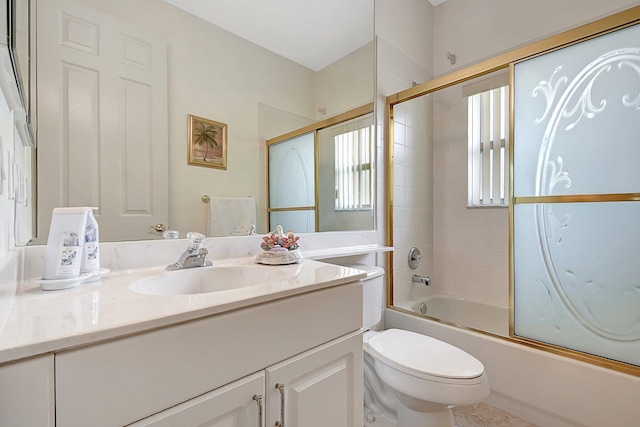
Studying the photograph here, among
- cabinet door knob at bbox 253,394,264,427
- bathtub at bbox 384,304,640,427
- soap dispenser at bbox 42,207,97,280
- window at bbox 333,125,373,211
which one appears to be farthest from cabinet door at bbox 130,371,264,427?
bathtub at bbox 384,304,640,427

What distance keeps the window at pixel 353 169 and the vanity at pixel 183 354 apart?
0.96 metres

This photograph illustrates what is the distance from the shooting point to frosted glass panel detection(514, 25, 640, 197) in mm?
1177

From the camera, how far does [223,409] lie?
57 centimetres

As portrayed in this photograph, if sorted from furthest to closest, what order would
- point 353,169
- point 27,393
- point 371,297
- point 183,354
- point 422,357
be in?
point 353,169, point 371,297, point 422,357, point 183,354, point 27,393

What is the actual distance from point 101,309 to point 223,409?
30 cm

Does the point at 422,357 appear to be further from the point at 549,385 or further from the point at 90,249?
the point at 90,249

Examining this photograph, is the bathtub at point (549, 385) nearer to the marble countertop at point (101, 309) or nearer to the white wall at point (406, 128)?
the white wall at point (406, 128)

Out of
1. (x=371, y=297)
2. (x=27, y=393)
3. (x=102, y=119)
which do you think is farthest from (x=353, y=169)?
(x=27, y=393)

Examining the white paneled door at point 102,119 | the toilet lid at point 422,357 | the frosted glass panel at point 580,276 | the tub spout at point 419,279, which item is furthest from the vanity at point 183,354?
the tub spout at point 419,279

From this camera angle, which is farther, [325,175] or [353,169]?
[353,169]

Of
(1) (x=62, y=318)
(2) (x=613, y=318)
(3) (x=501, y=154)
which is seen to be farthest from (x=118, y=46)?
(3) (x=501, y=154)

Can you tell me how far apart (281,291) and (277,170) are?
0.82 meters

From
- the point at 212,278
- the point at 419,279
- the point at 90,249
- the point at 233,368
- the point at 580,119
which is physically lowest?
the point at 419,279

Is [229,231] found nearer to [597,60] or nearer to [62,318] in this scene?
[62,318]
